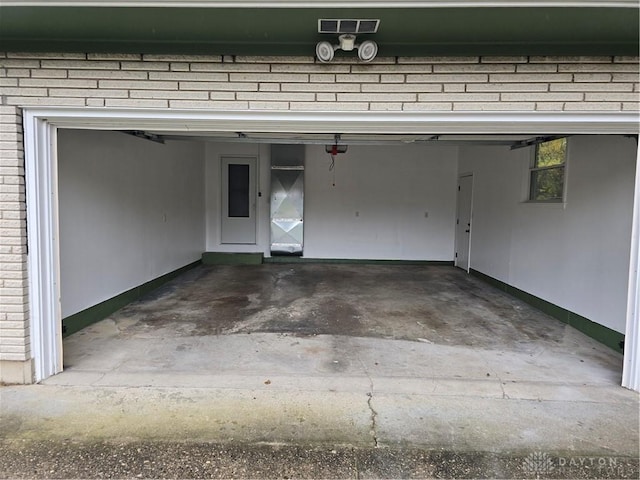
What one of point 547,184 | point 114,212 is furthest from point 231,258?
point 547,184

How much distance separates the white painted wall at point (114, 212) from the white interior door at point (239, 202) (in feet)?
6.11

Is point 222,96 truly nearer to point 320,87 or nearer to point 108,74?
point 320,87

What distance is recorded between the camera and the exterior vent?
8.27 ft

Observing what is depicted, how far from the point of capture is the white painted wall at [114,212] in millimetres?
4148

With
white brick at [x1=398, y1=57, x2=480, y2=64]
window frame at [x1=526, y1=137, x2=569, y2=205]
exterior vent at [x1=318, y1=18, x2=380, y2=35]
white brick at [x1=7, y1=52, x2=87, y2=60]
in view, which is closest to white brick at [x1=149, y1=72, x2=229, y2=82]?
white brick at [x1=7, y1=52, x2=87, y2=60]

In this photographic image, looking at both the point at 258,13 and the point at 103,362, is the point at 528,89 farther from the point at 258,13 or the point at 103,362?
the point at 103,362

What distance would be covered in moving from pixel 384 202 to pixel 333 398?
23.1 ft

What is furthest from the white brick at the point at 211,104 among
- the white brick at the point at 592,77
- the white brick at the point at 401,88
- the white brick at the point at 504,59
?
the white brick at the point at 592,77

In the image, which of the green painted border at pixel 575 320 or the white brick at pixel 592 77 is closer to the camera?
the white brick at pixel 592 77

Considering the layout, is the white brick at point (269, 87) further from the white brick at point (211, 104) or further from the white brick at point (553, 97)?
the white brick at point (553, 97)

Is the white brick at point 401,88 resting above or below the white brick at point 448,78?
below

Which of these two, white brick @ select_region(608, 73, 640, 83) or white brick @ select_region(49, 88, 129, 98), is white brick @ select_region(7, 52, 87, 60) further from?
white brick @ select_region(608, 73, 640, 83)

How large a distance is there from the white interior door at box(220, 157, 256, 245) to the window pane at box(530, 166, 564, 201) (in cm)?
623

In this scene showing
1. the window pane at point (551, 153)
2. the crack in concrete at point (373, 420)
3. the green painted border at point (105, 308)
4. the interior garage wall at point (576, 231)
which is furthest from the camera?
the window pane at point (551, 153)
